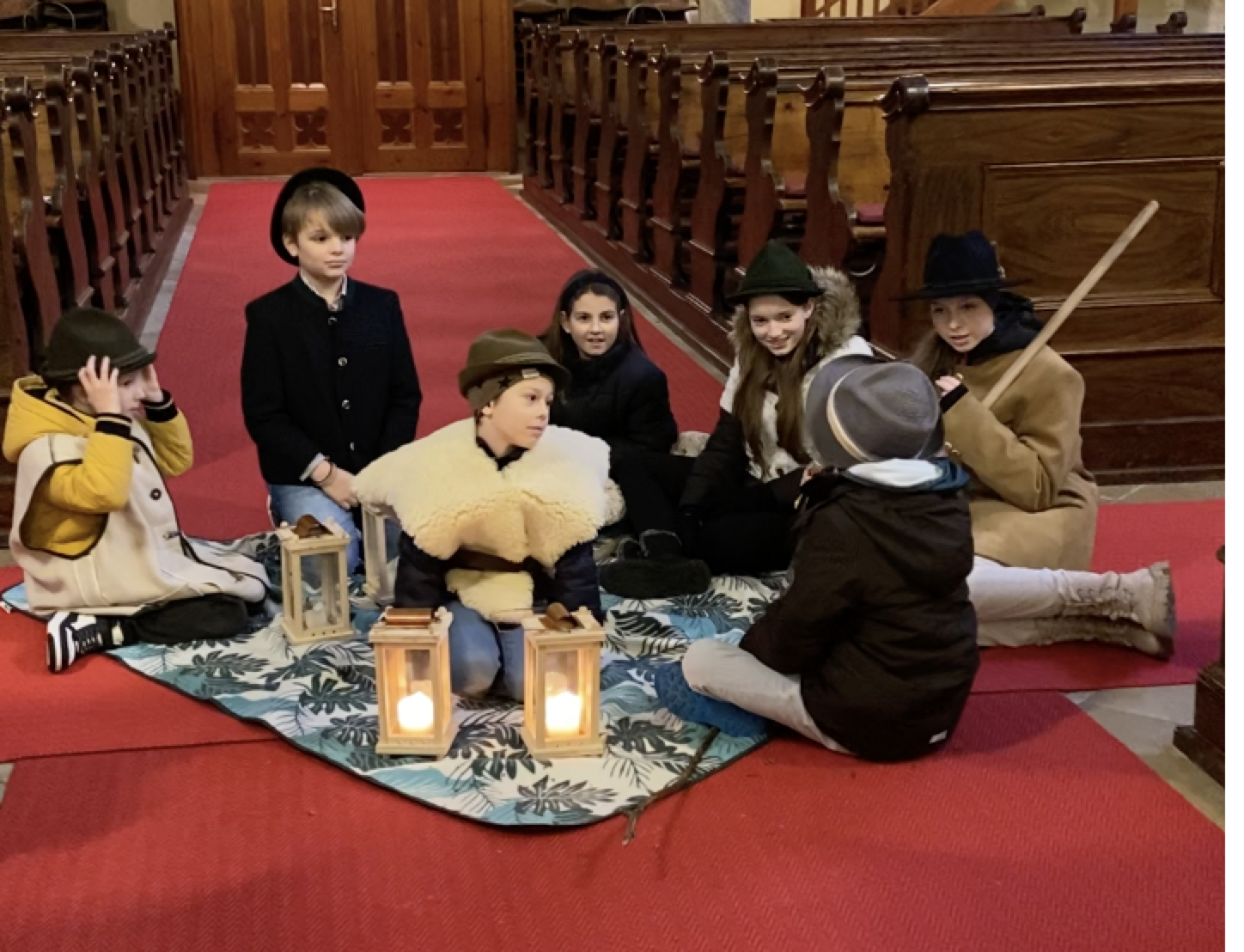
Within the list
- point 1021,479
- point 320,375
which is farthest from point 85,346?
point 1021,479

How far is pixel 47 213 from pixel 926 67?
3293 millimetres

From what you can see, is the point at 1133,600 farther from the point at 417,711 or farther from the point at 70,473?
the point at 70,473

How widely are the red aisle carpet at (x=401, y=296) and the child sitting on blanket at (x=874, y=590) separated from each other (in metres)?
1.96

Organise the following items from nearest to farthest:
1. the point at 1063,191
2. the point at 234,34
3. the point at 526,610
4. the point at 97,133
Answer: the point at 526,610 < the point at 1063,191 < the point at 97,133 < the point at 234,34

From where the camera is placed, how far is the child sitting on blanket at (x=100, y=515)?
3.21 meters

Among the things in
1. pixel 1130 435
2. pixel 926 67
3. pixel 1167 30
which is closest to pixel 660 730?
pixel 1130 435

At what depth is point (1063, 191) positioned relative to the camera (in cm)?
439

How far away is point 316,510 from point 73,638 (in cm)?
70

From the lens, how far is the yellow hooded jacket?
3.18m

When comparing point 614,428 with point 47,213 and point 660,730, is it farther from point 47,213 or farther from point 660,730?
point 47,213

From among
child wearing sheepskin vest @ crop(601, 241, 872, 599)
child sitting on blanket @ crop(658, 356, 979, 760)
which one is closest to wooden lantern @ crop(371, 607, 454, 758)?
child sitting on blanket @ crop(658, 356, 979, 760)

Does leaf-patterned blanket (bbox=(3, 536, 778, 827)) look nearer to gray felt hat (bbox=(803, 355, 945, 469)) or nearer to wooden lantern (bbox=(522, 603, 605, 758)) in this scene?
wooden lantern (bbox=(522, 603, 605, 758))

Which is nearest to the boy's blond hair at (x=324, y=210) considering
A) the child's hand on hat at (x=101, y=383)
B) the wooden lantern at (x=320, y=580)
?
the child's hand on hat at (x=101, y=383)

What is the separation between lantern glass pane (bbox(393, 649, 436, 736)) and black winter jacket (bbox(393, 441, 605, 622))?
0.68ft
